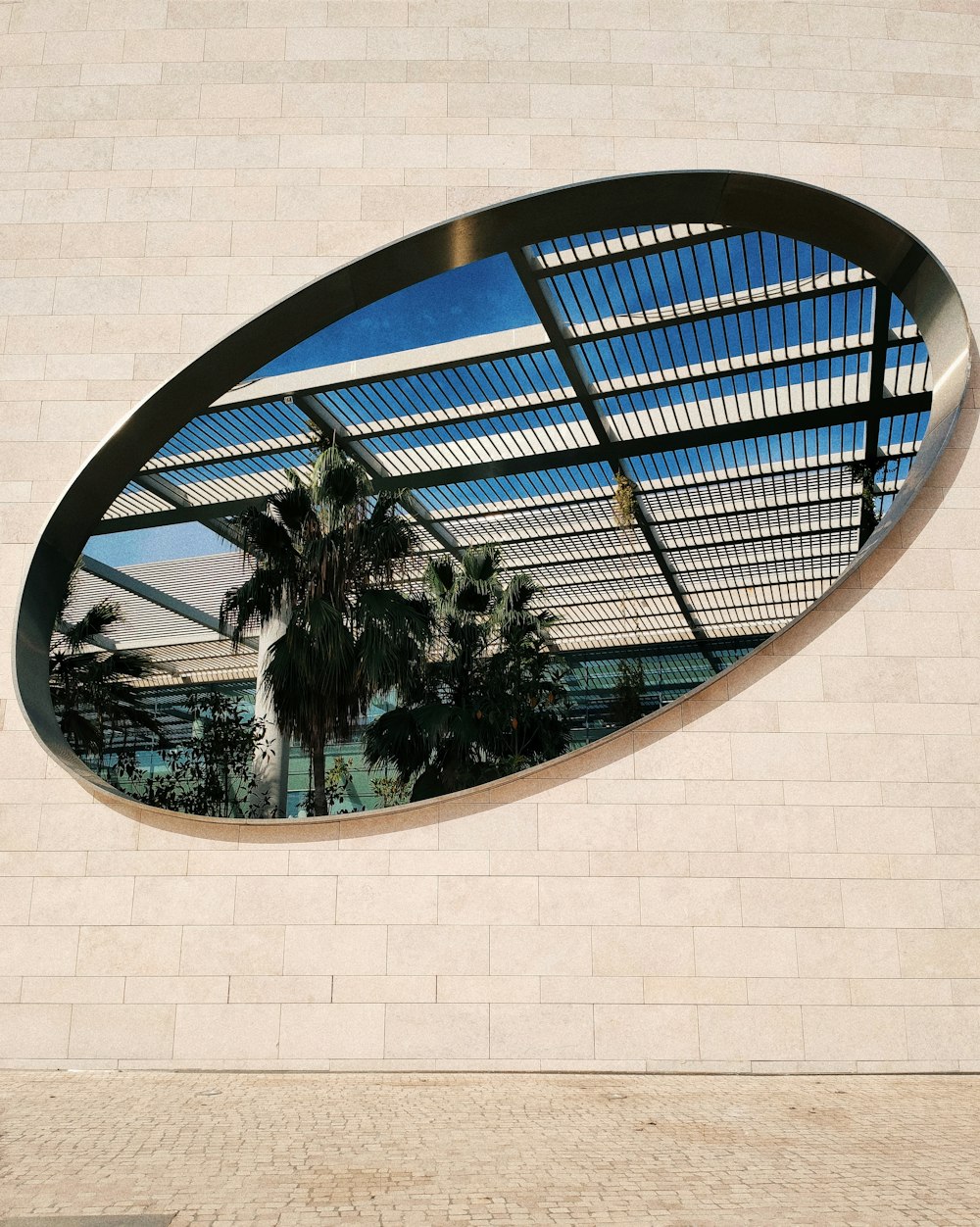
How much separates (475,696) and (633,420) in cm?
533

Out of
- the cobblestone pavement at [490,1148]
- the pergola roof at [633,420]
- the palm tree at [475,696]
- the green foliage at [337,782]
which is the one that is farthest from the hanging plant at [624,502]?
the cobblestone pavement at [490,1148]

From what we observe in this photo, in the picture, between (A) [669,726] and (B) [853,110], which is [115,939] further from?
(B) [853,110]

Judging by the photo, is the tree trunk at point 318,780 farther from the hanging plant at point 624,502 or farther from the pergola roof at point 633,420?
the hanging plant at point 624,502

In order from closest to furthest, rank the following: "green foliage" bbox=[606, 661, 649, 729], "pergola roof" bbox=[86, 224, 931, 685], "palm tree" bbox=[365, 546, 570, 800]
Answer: "pergola roof" bbox=[86, 224, 931, 685]
"palm tree" bbox=[365, 546, 570, 800]
"green foliage" bbox=[606, 661, 649, 729]

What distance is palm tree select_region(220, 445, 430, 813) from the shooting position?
11.6 meters

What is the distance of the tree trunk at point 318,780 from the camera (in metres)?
11.3

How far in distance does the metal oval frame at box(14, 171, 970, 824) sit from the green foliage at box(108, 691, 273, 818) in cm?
615

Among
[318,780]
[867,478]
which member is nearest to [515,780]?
[318,780]

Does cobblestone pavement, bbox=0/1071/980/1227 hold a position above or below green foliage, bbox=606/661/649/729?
below

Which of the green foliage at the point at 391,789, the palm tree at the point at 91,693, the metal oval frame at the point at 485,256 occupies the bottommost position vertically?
the green foliage at the point at 391,789

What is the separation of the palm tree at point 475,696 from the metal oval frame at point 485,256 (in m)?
6.18

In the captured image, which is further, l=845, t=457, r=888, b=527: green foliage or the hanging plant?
the hanging plant

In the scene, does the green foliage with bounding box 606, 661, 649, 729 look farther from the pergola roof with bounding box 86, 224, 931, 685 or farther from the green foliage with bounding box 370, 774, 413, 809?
the green foliage with bounding box 370, 774, 413, 809

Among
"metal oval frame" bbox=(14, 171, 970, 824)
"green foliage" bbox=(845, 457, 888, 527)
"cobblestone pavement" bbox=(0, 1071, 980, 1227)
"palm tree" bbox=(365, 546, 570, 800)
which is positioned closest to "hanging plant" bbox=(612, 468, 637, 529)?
"palm tree" bbox=(365, 546, 570, 800)
